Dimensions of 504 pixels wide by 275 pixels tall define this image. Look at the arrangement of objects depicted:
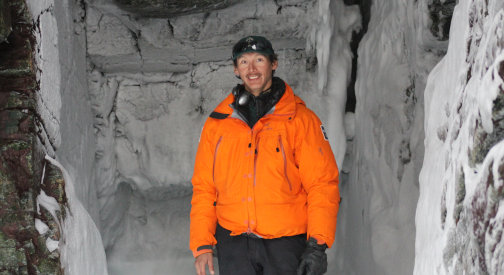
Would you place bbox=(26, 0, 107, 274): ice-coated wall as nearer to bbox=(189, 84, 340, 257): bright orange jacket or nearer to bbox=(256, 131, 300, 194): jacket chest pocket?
bbox=(189, 84, 340, 257): bright orange jacket

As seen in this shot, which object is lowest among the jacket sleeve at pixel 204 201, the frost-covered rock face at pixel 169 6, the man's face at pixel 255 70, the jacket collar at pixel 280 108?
the jacket sleeve at pixel 204 201

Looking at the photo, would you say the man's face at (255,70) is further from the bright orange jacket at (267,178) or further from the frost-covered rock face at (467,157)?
the frost-covered rock face at (467,157)

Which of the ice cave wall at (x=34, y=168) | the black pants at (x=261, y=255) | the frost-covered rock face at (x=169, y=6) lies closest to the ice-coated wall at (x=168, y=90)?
the frost-covered rock face at (x=169, y=6)

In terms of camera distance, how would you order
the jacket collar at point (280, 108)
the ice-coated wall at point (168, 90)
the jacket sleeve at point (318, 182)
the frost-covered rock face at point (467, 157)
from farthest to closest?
1. the ice-coated wall at point (168, 90)
2. the jacket collar at point (280, 108)
3. the jacket sleeve at point (318, 182)
4. the frost-covered rock face at point (467, 157)

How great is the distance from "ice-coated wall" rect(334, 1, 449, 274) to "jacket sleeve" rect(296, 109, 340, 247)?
63cm

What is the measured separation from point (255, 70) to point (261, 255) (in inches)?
27.9

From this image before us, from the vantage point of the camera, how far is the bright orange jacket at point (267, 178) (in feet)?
6.97

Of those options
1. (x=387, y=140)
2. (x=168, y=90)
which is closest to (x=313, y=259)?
(x=387, y=140)

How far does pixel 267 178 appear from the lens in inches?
84.2

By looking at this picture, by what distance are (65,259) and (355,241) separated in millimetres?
1908

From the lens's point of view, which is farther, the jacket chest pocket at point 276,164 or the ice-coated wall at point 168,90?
the ice-coated wall at point 168,90

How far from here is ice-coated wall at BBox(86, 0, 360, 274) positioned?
11.3 ft

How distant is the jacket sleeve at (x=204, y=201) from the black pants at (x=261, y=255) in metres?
0.10

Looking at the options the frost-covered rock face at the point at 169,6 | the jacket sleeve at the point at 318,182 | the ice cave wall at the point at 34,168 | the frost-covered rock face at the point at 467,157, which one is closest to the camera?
the frost-covered rock face at the point at 467,157
